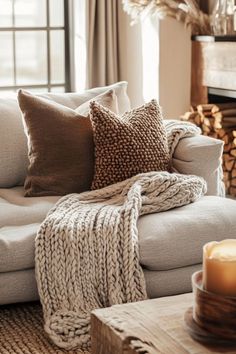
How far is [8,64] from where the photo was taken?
520 centimetres

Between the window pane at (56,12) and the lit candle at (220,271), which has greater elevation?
the window pane at (56,12)

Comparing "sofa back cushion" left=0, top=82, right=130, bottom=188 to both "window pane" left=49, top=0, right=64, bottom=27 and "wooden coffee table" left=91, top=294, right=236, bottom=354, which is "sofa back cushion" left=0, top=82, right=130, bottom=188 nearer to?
"wooden coffee table" left=91, top=294, right=236, bottom=354

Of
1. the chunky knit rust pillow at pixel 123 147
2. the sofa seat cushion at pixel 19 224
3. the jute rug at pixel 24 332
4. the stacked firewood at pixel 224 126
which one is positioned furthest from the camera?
Answer: the stacked firewood at pixel 224 126

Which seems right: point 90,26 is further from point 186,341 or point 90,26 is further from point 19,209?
point 186,341

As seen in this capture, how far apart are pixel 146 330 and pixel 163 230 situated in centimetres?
103

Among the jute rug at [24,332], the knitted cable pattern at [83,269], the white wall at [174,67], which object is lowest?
the jute rug at [24,332]

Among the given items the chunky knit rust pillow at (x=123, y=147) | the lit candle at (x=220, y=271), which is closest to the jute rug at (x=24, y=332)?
the chunky knit rust pillow at (x=123, y=147)

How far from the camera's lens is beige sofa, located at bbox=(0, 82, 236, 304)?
9.49ft

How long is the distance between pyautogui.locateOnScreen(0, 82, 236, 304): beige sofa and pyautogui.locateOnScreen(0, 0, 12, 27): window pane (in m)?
1.84

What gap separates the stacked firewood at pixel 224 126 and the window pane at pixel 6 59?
1.28 metres

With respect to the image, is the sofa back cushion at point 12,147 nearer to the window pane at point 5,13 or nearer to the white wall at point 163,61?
the white wall at point 163,61

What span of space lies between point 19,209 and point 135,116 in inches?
27.1

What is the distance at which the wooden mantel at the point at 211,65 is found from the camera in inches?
177

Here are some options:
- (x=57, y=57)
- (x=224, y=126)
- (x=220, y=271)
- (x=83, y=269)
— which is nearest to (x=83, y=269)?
(x=83, y=269)
